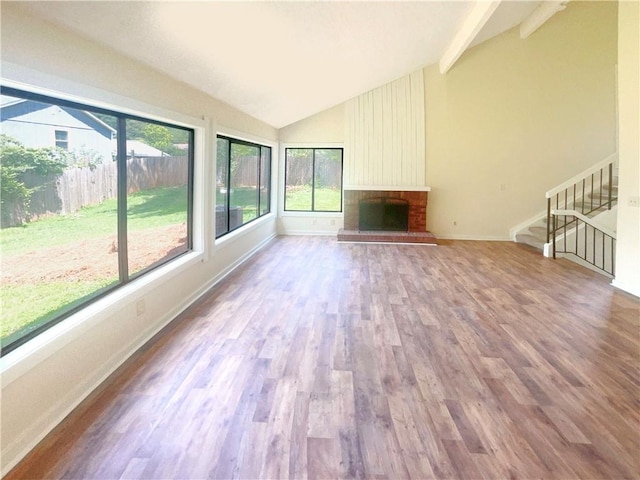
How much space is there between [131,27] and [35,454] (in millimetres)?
2508

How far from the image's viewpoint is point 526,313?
4207mm

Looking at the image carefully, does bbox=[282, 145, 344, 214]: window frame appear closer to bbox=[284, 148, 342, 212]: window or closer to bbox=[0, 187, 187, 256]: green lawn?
bbox=[284, 148, 342, 212]: window

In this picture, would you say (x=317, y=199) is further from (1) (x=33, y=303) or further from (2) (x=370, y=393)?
(1) (x=33, y=303)

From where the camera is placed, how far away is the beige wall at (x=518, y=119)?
8.10 meters

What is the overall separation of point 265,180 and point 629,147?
5.99 m

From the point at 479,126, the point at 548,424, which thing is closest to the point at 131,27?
the point at 548,424

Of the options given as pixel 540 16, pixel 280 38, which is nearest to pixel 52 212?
pixel 280 38

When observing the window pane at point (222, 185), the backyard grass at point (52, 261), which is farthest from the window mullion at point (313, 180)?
the backyard grass at point (52, 261)

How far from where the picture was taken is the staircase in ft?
22.6

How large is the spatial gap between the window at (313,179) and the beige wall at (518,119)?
205 cm

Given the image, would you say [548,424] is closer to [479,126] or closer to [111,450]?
[111,450]

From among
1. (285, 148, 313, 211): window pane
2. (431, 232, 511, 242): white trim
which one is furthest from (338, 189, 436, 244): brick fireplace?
(285, 148, 313, 211): window pane

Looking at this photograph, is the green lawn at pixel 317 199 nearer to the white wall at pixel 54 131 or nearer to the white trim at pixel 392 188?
the white trim at pixel 392 188

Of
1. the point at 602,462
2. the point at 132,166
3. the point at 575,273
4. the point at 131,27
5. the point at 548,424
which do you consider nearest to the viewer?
the point at 602,462
